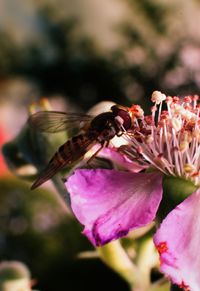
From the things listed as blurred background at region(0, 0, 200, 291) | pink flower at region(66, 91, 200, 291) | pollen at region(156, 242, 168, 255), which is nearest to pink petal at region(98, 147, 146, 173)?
pink flower at region(66, 91, 200, 291)

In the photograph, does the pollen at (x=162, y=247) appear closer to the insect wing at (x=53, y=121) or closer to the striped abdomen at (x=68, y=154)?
the striped abdomen at (x=68, y=154)

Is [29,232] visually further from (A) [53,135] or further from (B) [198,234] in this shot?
(B) [198,234]

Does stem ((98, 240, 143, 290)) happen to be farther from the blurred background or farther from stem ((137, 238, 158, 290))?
the blurred background

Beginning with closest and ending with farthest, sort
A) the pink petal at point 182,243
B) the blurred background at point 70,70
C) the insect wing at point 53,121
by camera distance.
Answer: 1. the pink petal at point 182,243
2. the insect wing at point 53,121
3. the blurred background at point 70,70

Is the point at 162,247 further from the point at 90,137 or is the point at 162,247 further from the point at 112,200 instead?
the point at 90,137

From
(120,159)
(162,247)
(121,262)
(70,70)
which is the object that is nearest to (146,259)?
(121,262)

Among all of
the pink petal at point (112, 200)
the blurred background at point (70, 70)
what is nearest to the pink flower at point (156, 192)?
the pink petal at point (112, 200)

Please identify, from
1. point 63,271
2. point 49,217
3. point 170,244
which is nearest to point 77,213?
point 170,244
